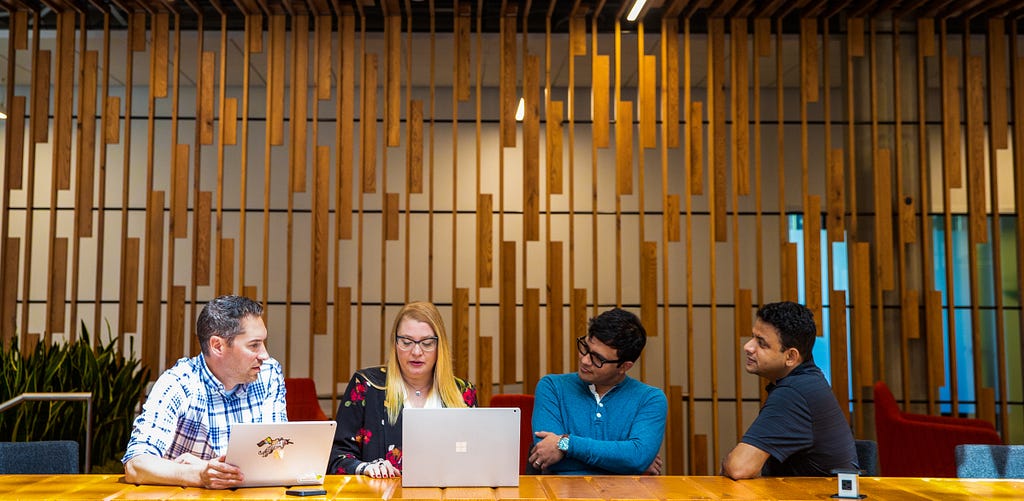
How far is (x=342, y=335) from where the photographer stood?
5461 millimetres

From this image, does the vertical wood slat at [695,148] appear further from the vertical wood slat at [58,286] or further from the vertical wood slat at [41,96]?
the vertical wood slat at [41,96]

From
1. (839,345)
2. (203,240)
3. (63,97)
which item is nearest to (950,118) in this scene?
(839,345)

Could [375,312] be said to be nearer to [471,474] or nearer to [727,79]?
[727,79]

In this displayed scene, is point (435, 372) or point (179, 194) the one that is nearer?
point (435, 372)

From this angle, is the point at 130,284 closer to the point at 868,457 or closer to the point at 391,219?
the point at 391,219

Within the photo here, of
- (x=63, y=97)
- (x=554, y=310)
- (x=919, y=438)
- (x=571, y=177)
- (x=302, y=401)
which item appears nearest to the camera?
(x=919, y=438)

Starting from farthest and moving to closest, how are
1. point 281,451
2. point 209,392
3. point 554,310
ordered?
point 554,310, point 209,392, point 281,451

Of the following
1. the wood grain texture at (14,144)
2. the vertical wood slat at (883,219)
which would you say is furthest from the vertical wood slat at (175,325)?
the vertical wood slat at (883,219)

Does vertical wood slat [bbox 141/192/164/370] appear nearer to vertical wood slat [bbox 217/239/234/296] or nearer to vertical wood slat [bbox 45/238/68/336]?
vertical wood slat [bbox 217/239/234/296]

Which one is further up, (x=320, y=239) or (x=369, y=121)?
(x=369, y=121)

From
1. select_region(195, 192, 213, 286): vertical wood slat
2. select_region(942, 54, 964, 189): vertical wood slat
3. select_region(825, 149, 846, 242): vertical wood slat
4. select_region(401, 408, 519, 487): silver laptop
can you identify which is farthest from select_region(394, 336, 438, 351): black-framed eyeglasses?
select_region(942, 54, 964, 189): vertical wood slat

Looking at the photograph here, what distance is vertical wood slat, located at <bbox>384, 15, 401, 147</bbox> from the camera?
5.54m

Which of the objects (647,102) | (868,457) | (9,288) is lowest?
(868,457)

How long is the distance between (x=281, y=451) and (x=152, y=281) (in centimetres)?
315
